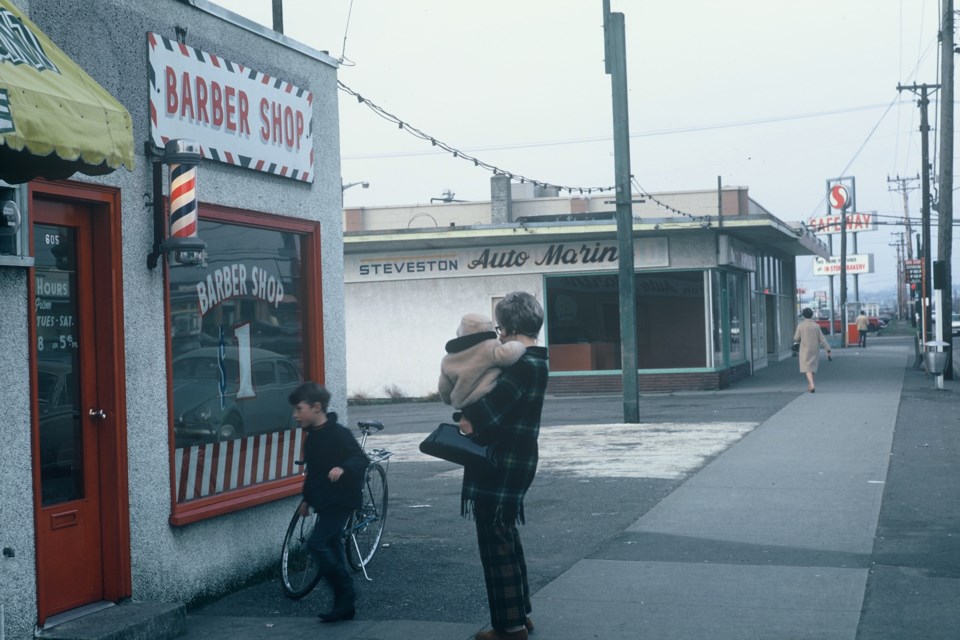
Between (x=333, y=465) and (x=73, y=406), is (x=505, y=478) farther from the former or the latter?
(x=73, y=406)

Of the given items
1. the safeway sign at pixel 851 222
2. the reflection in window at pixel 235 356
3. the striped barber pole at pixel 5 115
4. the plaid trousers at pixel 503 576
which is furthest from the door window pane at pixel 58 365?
the safeway sign at pixel 851 222

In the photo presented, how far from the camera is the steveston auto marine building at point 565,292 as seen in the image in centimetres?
2489

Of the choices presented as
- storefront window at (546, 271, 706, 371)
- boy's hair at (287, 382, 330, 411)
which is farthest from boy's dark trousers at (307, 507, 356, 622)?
storefront window at (546, 271, 706, 371)

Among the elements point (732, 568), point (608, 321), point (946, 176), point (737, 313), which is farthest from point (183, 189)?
point (737, 313)

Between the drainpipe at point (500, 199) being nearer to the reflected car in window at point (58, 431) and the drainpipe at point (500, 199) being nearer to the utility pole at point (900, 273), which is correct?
the reflected car in window at point (58, 431)

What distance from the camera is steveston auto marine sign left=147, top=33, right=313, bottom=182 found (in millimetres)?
6785

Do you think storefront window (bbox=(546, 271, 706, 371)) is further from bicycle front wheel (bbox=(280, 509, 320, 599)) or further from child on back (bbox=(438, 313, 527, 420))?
child on back (bbox=(438, 313, 527, 420))

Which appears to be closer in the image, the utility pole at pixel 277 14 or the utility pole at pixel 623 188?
the utility pole at pixel 277 14

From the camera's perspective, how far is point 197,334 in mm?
7172

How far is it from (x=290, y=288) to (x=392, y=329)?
18.2m

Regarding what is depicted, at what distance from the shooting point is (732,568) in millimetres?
7562

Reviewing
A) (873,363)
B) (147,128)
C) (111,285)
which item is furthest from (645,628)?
(873,363)

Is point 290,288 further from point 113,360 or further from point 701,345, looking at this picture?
point 701,345

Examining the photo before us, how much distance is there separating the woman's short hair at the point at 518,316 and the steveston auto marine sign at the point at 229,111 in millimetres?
2364
